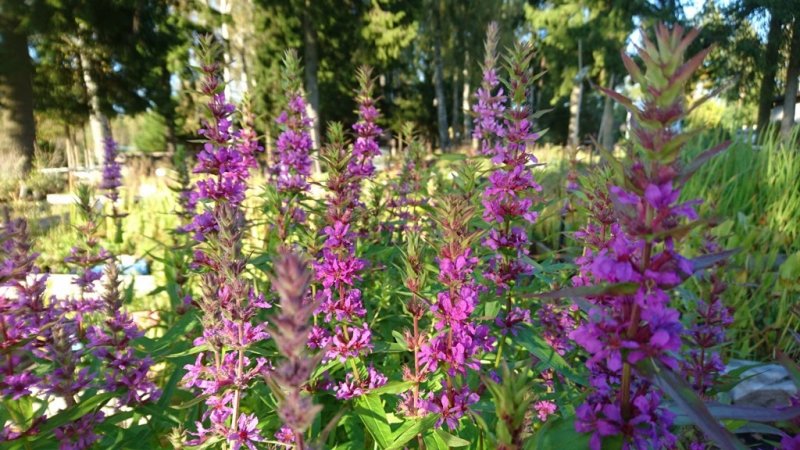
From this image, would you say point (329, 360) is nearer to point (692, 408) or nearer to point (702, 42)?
point (692, 408)

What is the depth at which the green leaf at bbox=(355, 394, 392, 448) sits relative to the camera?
71.3 inches

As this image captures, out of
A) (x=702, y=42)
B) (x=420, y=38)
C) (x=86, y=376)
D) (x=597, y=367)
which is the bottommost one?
(x=86, y=376)

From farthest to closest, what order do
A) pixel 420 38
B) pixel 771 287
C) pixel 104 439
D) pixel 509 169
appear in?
1. pixel 420 38
2. pixel 771 287
3. pixel 509 169
4. pixel 104 439

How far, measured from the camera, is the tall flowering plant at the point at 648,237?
97 cm

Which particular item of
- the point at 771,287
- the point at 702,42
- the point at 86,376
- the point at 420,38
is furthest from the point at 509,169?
the point at 420,38

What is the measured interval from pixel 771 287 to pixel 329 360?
427cm

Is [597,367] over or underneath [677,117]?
underneath

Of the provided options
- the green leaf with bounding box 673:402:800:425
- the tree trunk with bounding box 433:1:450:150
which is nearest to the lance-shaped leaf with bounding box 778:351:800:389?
the green leaf with bounding box 673:402:800:425

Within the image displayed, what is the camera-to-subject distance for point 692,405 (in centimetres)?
96

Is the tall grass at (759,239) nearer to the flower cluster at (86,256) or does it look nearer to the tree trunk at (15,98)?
the flower cluster at (86,256)

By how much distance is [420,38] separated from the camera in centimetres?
2791

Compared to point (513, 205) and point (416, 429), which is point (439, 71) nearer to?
point (513, 205)

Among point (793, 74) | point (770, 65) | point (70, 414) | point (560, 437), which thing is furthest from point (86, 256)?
point (770, 65)

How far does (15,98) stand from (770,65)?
26.1 meters
